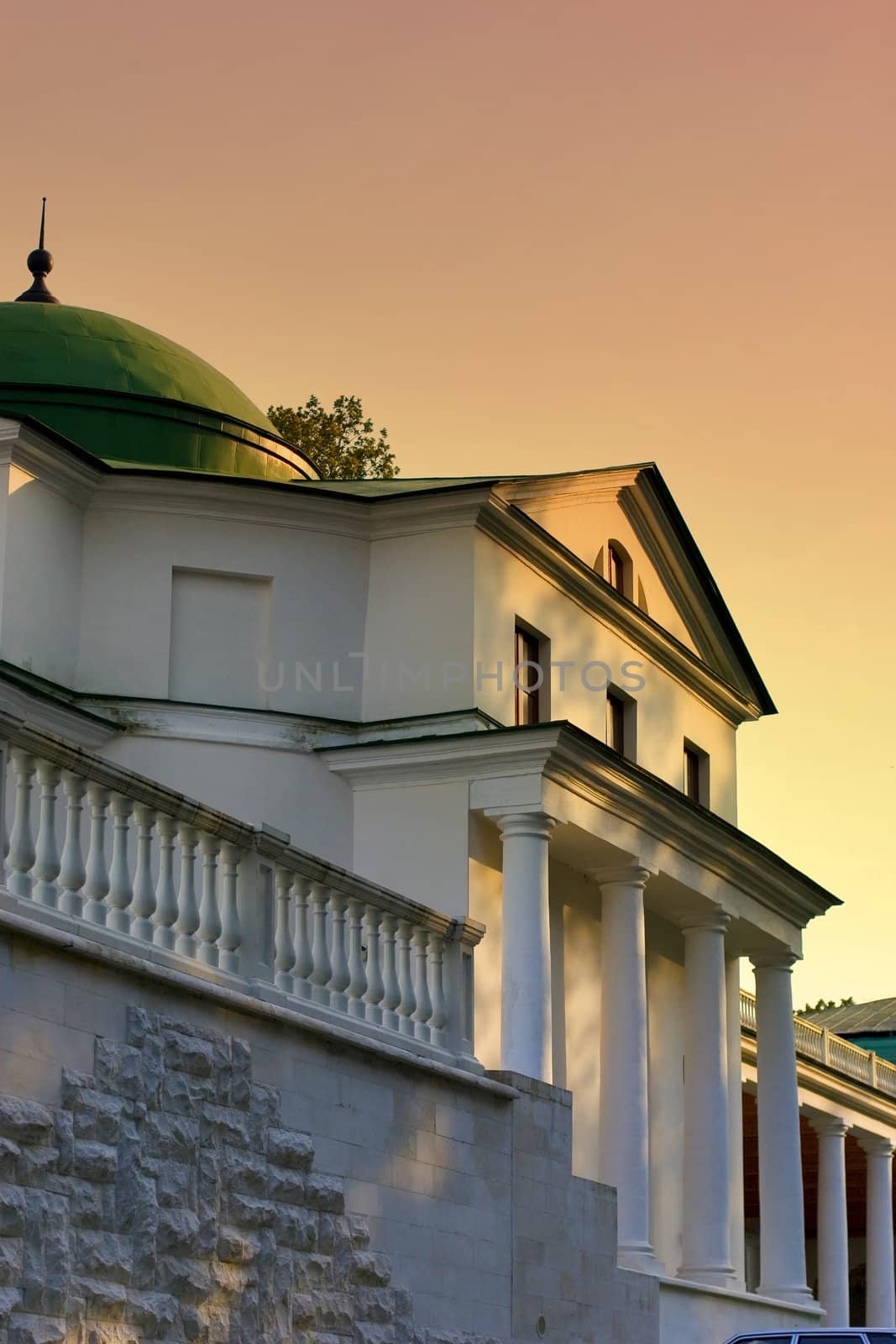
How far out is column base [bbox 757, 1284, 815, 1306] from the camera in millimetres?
28906

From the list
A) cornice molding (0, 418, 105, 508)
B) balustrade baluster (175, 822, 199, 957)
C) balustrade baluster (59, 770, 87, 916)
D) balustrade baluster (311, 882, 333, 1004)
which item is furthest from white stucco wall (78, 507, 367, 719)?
balustrade baluster (59, 770, 87, 916)

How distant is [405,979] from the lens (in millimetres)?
16172

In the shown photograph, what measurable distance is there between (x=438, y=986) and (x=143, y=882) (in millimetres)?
4424

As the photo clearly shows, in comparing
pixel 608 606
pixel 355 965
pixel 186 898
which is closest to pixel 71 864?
pixel 186 898

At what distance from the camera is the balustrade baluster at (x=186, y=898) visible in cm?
1329

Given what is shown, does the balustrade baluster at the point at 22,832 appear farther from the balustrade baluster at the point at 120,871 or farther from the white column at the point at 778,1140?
the white column at the point at 778,1140

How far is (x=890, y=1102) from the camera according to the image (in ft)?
150

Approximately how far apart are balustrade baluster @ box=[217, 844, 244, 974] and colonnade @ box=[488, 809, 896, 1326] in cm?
899

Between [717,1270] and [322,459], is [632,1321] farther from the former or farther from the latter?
[322,459]

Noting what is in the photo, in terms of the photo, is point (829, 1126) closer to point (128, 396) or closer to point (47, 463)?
point (128, 396)

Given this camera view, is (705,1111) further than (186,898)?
Yes

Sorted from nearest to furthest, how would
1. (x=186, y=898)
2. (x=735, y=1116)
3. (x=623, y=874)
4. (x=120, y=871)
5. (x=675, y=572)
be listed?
(x=120, y=871) → (x=186, y=898) → (x=623, y=874) → (x=675, y=572) → (x=735, y=1116)

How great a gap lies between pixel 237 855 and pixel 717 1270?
1543 cm

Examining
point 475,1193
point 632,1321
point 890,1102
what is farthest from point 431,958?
point 890,1102
